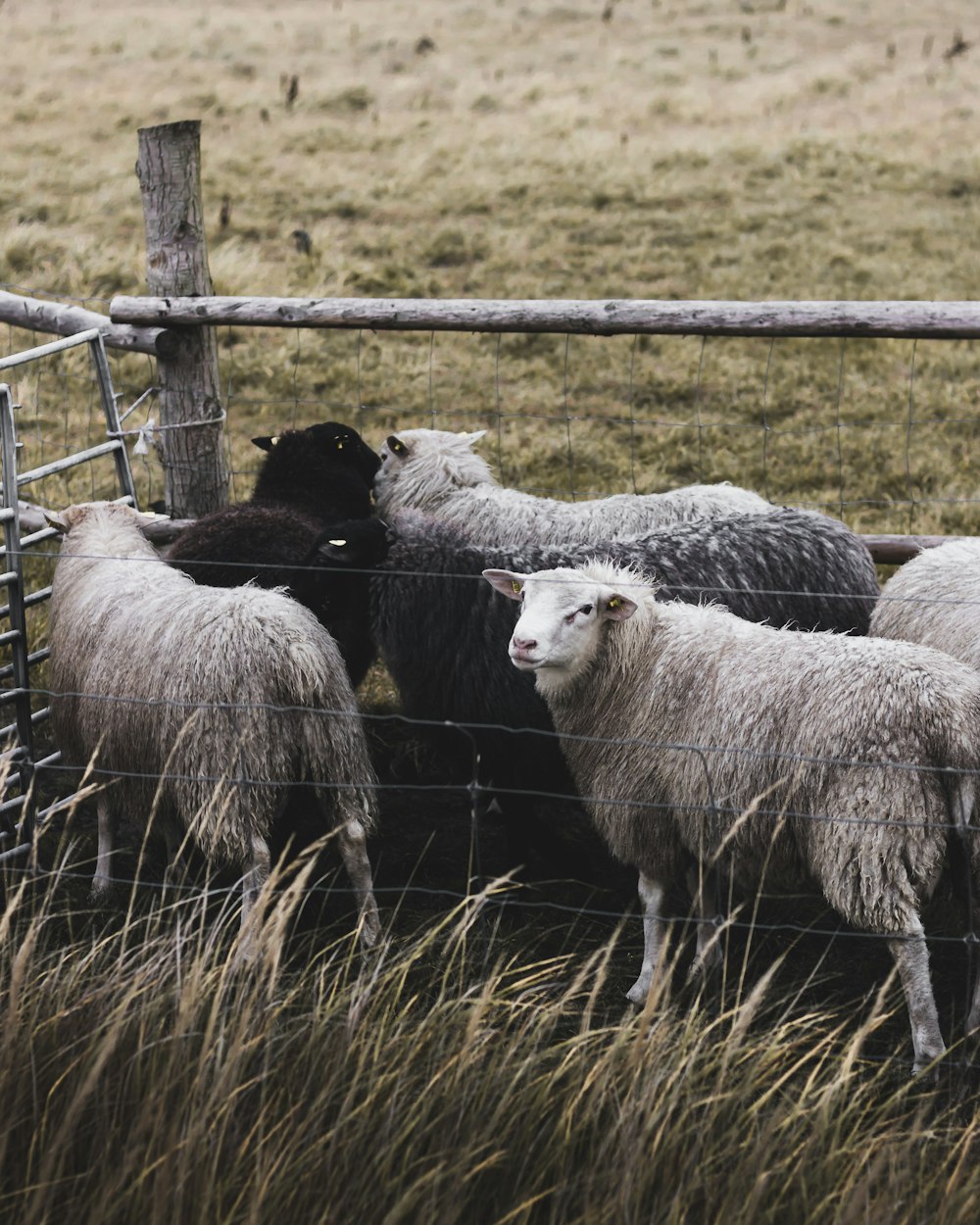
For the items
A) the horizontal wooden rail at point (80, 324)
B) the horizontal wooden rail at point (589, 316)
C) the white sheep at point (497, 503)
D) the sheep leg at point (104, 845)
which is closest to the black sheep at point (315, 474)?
the white sheep at point (497, 503)

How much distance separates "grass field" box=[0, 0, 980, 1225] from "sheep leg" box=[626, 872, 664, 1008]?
95 millimetres

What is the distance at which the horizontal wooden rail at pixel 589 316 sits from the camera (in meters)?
5.18

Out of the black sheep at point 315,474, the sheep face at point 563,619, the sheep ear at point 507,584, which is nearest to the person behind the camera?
the sheep face at point 563,619

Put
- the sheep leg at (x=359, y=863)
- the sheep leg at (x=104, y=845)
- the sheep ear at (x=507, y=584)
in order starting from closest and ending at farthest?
the sheep leg at (x=359, y=863) → the sheep ear at (x=507, y=584) → the sheep leg at (x=104, y=845)

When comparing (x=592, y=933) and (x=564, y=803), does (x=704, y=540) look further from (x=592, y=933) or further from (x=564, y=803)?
(x=592, y=933)

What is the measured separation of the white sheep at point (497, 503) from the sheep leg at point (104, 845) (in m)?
1.70

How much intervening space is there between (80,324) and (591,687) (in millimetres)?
3152

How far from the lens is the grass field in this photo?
9.09 feet

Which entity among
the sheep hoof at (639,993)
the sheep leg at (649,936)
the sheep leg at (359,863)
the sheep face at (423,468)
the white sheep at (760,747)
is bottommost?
the sheep hoof at (639,993)

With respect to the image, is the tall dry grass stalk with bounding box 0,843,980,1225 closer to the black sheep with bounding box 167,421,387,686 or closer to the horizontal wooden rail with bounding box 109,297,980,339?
the black sheep with bounding box 167,421,387,686

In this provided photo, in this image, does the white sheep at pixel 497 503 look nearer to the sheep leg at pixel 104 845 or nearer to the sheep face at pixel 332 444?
the sheep face at pixel 332 444

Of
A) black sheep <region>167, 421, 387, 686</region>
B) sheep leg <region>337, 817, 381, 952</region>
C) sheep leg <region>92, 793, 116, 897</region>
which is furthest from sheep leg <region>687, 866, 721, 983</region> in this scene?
sheep leg <region>92, 793, 116, 897</region>

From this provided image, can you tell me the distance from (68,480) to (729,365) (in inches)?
202

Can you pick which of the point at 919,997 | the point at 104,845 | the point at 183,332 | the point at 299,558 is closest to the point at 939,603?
the point at 919,997
